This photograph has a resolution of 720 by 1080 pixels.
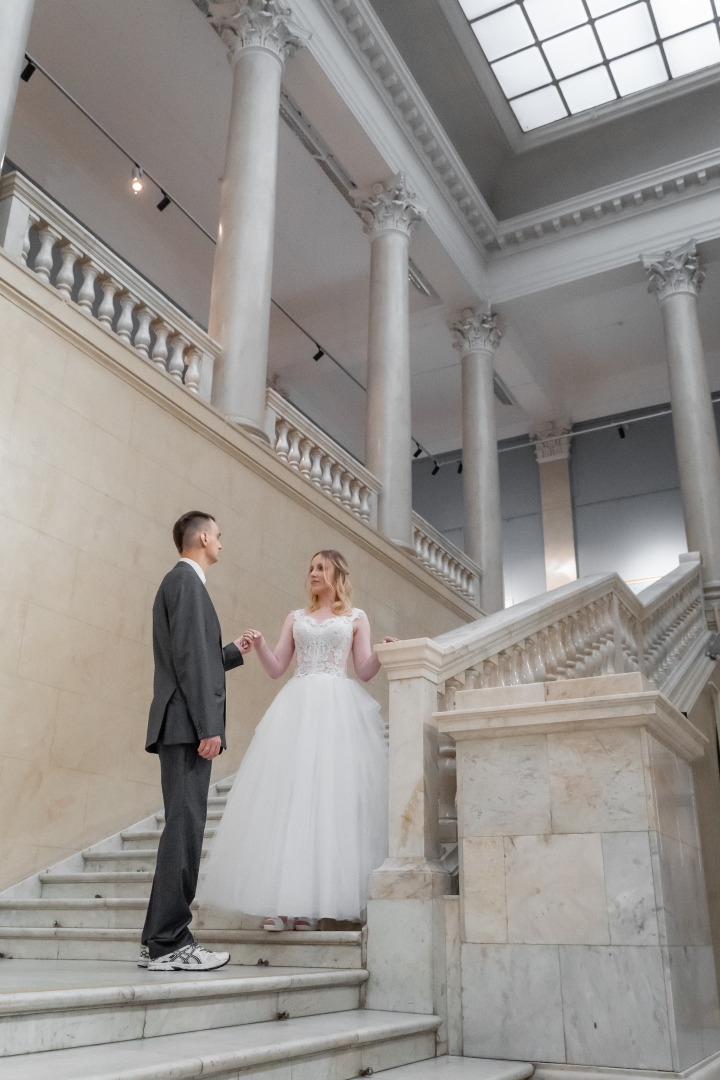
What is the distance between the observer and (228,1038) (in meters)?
2.57

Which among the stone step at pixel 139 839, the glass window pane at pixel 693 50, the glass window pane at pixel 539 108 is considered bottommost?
the stone step at pixel 139 839

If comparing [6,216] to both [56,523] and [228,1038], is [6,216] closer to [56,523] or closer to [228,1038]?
[56,523]

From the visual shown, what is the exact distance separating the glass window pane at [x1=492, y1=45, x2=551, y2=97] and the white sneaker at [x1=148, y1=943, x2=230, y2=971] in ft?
41.7

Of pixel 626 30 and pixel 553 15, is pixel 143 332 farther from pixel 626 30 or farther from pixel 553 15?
pixel 626 30

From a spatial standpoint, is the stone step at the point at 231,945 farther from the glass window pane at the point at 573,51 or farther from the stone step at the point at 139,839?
the glass window pane at the point at 573,51

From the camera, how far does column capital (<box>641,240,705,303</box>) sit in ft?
43.4

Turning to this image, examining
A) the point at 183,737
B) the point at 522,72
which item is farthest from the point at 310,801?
the point at 522,72

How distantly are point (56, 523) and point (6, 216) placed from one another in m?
2.17

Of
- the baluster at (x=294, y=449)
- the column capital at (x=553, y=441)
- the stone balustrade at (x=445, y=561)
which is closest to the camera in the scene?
the baluster at (x=294, y=449)

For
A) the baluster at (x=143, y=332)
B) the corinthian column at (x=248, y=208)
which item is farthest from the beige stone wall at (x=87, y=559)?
the corinthian column at (x=248, y=208)

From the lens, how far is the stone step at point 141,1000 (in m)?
2.29

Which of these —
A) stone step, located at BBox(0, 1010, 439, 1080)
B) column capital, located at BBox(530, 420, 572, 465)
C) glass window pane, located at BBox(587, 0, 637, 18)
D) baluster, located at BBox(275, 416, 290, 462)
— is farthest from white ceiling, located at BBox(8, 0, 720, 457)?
stone step, located at BBox(0, 1010, 439, 1080)

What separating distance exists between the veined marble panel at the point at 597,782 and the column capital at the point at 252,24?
8.45 metres

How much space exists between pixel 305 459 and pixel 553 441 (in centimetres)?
1039
